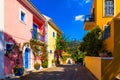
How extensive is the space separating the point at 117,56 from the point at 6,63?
785 centimetres

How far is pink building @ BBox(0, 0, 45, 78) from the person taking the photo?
50.9 ft

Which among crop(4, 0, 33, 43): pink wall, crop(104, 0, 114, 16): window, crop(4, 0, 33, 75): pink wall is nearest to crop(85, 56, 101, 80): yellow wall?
crop(4, 0, 33, 75): pink wall

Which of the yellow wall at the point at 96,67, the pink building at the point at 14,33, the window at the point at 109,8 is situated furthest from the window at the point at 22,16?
the window at the point at 109,8

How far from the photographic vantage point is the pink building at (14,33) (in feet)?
50.9

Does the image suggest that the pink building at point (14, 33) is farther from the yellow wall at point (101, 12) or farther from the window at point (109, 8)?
the window at point (109, 8)

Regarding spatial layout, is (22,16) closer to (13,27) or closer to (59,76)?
(13,27)

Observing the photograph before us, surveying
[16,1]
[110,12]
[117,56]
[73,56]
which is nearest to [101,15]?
[110,12]

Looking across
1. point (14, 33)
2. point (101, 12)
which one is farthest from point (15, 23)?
point (101, 12)

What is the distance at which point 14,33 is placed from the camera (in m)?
18.1

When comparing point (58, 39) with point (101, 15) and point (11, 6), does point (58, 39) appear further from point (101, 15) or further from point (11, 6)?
point (11, 6)

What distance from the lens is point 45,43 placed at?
29.6 metres

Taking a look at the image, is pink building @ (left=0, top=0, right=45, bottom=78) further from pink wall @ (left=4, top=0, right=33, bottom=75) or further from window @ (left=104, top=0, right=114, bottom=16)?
window @ (left=104, top=0, right=114, bottom=16)

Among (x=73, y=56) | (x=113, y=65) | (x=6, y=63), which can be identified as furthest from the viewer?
(x=73, y=56)

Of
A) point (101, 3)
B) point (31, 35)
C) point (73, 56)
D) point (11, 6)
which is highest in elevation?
point (101, 3)
